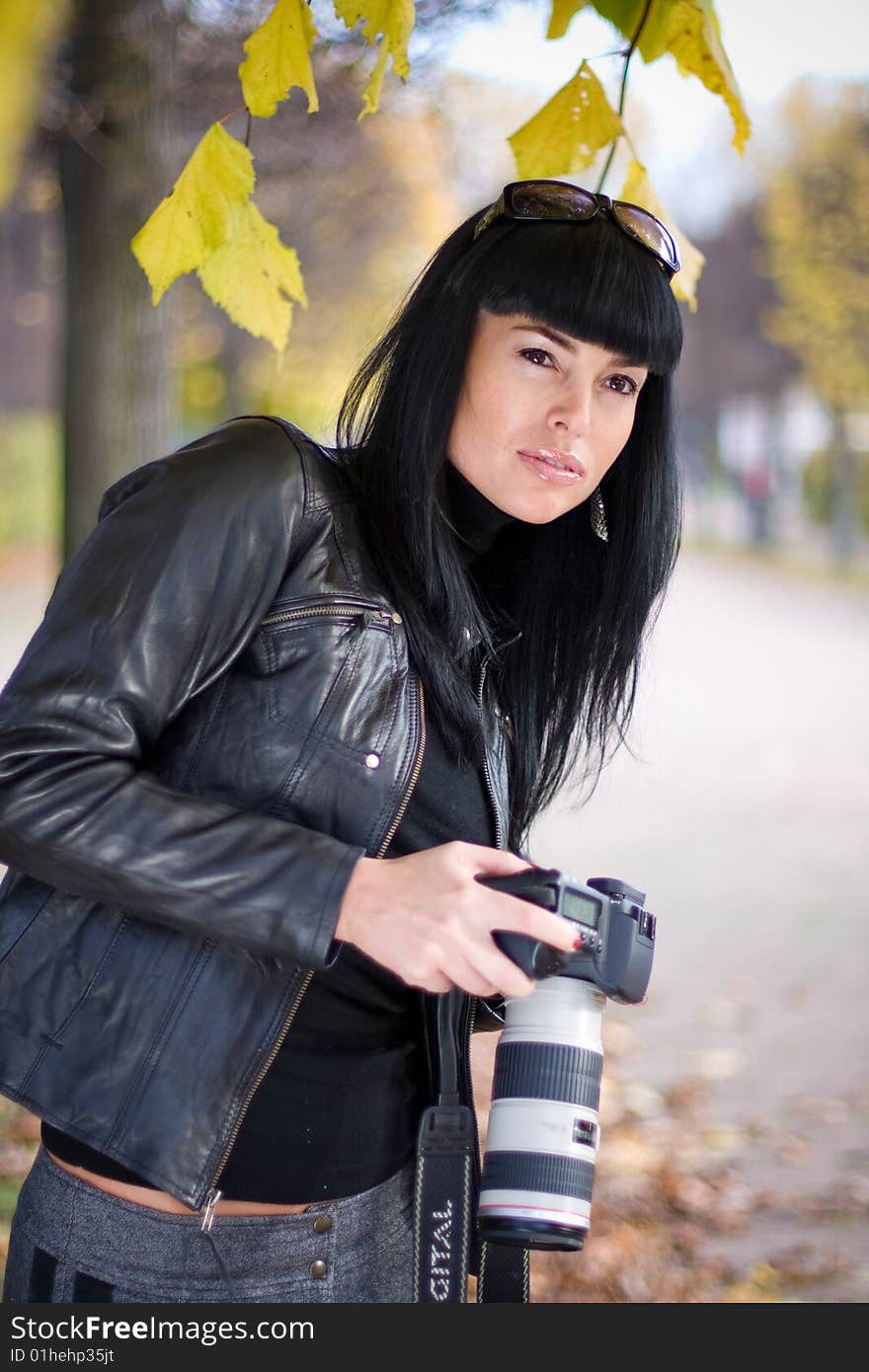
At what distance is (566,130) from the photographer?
203cm

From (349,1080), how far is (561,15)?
144 cm

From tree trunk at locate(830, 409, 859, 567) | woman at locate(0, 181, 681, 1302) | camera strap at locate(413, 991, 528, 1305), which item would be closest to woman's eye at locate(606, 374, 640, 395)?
woman at locate(0, 181, 681, 1302)

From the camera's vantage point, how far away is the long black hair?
171cm

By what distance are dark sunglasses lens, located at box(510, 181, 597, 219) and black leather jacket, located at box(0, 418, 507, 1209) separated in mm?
419

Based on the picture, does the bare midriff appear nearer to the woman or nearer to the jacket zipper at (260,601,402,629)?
the woman

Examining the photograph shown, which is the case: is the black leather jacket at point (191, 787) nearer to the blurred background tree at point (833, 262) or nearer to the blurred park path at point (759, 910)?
the blurred park path at point (759, 910)

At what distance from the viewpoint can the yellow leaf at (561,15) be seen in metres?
1.94

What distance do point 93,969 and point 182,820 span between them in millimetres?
233

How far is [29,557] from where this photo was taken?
24438 mm

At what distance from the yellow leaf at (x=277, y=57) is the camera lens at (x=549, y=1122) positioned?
1.12m

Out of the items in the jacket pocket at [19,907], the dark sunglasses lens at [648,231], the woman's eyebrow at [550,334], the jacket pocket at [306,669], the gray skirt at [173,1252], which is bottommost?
the gray skirt at [173,1252]

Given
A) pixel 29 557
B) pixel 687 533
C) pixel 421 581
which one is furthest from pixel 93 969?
pixel 687 533

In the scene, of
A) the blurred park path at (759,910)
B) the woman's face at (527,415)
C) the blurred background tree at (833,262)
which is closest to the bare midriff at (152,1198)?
the woman's face at (527,415)

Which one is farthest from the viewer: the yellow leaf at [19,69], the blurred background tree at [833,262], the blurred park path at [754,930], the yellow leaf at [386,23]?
the blurred background tree at [833,262]
